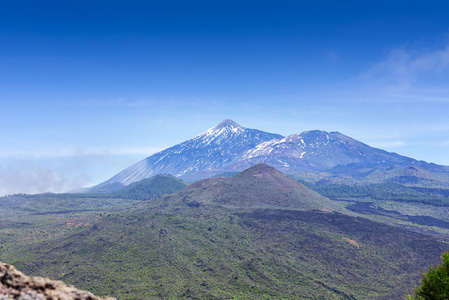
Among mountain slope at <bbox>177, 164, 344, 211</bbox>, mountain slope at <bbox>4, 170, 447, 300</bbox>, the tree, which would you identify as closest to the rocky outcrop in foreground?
the tree

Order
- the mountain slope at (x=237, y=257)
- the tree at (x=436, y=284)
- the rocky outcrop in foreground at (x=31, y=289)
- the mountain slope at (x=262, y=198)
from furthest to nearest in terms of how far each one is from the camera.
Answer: the mountain slope at (x=262, y=198)
the mountain slope at (x=237, y=257)
the tree at (x=436, y=284)
the rocky outcrop in foreground at (x=31, y=289)

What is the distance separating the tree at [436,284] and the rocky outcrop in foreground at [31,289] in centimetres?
2926

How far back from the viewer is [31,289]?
1257 cm

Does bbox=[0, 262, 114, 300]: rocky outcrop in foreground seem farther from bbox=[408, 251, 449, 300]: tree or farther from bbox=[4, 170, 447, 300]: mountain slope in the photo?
bbox=[4, 170, 447, 300]: mountain slope

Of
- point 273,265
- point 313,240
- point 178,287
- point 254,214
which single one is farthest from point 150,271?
point 254,214

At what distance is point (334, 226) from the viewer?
12962 centimetres

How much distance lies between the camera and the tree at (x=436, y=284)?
2633 cm

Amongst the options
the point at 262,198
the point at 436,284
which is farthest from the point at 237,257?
the point at 262,198

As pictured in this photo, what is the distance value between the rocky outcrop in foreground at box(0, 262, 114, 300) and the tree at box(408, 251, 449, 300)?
2926cm

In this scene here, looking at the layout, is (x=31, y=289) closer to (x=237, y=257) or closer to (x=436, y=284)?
(x=436, y=284)

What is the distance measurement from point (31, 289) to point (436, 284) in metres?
32.3

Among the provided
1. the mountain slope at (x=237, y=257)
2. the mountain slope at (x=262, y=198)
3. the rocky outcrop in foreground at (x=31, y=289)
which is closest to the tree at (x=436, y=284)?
the rocky outcrop in foreground at (x=31, y=289)

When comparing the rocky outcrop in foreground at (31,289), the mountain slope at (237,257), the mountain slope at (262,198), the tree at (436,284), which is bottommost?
the mountain slope at (237,257)

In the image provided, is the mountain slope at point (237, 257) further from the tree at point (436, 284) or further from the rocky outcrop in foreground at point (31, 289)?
the rocky outcrop in foreground at point (31, 289)
